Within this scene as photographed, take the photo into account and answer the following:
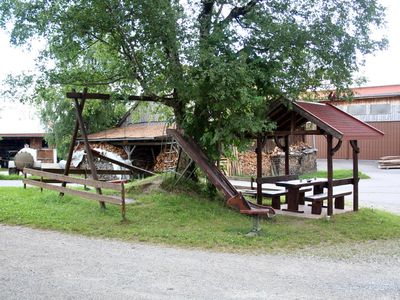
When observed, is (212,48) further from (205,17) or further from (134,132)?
(134,132)

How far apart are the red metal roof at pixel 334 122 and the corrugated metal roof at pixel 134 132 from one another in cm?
1486

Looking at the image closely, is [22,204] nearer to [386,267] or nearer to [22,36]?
[22,36]

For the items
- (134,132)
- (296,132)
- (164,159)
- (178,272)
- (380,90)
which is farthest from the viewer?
(380,90)

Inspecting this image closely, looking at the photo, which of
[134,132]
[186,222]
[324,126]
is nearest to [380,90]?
[134,132]

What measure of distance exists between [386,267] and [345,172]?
63.7 feet

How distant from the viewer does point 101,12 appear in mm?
9688

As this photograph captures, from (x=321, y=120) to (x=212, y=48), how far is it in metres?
3.21

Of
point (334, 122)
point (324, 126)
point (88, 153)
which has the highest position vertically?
point (334, 122)

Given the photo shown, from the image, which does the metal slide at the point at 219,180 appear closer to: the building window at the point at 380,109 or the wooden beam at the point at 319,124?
the wooden beam at the point at 319,124

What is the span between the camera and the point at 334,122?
1149 cm

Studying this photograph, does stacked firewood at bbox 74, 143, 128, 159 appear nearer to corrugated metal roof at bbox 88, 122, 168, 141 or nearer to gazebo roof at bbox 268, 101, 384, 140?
corrugated metal roof at bbox 88, 122, 168, 141

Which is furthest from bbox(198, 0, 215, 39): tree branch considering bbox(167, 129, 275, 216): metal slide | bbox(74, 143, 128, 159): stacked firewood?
bbox(74, 143, 128, 159): stacked firewood

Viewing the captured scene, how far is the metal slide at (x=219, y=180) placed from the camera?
981cm

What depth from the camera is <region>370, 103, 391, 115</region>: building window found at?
34.6 metres
